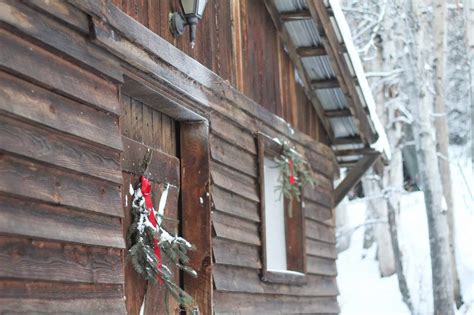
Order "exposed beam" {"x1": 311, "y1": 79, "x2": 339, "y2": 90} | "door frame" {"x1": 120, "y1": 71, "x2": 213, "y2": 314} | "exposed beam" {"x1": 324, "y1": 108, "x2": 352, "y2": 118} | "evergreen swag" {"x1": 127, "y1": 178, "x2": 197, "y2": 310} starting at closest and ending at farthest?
"evergreen swag" {"x1": 127, "y1": 178, "x2": 197, "y2": 310}
"door frame" {"x1": 120, "y1": 71, "x2": 213, "y2": 314}
"exposed beam" {"x1": 311, "y1": 79, "x2": 339, "y2": 90}
"exposed beam" {"x1": 324, "y1": 108, "x2": 352, "y2": 118}

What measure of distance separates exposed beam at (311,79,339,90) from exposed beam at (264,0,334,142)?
0.19 feet

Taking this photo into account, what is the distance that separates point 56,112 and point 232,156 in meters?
2.98

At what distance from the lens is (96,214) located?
17.4 ft

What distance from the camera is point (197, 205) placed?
7.02m

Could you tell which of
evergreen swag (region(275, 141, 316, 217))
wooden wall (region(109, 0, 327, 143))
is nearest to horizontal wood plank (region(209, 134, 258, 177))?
wooden wall (region(109, 0, 327, 143))

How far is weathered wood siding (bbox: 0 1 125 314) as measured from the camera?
178 inches

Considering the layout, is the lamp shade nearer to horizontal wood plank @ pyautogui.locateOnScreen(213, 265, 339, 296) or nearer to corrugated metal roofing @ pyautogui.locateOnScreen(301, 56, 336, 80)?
horizontal wood plank @ pyautogui.locateOnScreen(213, 265, 339, 296)

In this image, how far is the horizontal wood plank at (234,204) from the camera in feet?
24.0

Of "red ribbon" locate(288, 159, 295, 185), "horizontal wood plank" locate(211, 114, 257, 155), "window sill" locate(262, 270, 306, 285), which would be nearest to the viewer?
"horizontal wood plank" locate(211, 114, 257, 155)

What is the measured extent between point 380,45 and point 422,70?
21.2ft

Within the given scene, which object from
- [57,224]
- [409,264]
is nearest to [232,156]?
[57,224]

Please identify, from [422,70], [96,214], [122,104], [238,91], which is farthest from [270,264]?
[422,70]

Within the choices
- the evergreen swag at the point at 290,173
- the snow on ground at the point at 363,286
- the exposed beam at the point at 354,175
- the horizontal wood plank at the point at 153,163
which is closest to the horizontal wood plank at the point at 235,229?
the horizontal wood plank at the point at 153,163

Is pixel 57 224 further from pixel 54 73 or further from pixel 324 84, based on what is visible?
pixel 324 84
